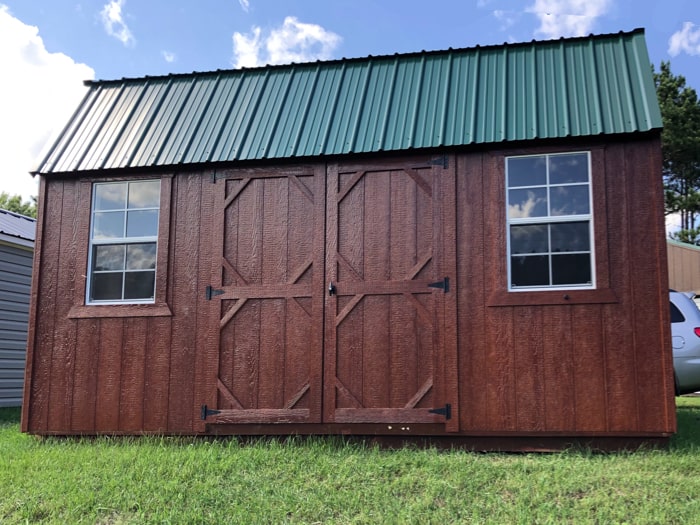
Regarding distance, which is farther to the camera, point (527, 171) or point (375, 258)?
point (375, 258)

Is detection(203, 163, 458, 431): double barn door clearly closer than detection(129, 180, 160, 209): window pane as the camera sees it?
Yes

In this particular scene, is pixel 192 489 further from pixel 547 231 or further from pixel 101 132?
pixel 101 132

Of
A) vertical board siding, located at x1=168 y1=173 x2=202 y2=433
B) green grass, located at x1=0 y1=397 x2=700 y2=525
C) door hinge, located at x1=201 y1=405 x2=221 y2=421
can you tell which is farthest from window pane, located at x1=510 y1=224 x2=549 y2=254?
door hinge, located at x1=201 y1=405 x2=221 y2=421

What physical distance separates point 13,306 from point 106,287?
5328 millimetres

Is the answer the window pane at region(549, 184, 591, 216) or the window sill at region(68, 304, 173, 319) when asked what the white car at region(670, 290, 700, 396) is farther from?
the window sill at region(68, 304, 173, 319)

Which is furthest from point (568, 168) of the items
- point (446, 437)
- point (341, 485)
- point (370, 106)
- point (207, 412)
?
point (207, 412)

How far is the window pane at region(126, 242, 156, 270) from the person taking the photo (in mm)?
7160

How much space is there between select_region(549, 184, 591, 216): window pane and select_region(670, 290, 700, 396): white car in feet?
11.6

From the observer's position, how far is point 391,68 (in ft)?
24.4

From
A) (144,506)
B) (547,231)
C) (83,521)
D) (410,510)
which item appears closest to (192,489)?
(144,506)

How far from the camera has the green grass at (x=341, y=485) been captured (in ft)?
15.2

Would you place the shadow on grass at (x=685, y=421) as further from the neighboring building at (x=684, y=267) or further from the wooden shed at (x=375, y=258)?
the neighboring building at (x=684, y=267)

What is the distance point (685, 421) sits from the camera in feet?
26.2

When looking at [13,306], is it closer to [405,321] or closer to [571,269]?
[405,321]
